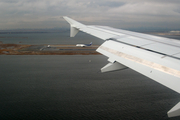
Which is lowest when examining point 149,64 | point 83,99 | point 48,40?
point 83,99

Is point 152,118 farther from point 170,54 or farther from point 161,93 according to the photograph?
point 170,54

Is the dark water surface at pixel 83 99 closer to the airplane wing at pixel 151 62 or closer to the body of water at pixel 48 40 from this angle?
the airplane wing at pixel 151 62

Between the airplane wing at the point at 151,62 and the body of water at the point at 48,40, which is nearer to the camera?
the airplane wing at the point at 151,62

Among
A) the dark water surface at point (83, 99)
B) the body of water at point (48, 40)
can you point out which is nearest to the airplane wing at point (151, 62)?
the dark water surface at point (83, 99)

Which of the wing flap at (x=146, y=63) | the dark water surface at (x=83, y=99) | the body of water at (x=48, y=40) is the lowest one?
the dark water surface at (x=83, y=99)

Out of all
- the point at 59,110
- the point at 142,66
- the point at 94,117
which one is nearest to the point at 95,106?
the point at 94,117

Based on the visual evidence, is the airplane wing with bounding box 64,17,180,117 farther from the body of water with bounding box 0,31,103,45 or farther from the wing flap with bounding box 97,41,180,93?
the body of water with bounding box 0,31,103,45

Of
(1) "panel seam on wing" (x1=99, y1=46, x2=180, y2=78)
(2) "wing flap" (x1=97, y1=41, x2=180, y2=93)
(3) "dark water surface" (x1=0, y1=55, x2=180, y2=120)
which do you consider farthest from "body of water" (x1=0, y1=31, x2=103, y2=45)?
(1) "panel seam on wing" (x1=99, y1=46, x2=180, y2=78)

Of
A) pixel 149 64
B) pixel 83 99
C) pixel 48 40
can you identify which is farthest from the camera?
pixel 48 40

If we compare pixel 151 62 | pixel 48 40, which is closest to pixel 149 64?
pixel 151 62

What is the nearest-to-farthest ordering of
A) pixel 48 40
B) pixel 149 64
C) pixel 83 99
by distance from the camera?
pixel 149 64
pixel 83 99
pixel 48 40

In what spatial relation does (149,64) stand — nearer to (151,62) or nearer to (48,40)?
(151,62)
